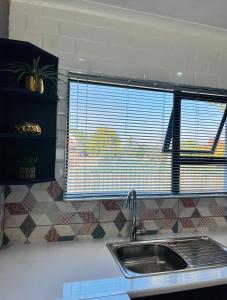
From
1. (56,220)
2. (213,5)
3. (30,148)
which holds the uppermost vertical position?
(213,5)

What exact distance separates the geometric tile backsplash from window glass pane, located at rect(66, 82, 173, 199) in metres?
0.10

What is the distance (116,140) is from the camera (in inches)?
68.3

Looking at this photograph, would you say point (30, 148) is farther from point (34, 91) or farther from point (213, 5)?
point (213, 5)

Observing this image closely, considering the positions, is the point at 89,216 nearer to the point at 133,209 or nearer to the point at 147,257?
the point at 133,209

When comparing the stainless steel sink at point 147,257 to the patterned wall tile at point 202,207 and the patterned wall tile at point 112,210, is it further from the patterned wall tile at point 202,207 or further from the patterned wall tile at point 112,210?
the patterned wall tile at point 202,207

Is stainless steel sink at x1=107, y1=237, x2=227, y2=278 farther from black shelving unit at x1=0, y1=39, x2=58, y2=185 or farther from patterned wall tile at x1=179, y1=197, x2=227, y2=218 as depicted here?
black shelving unit at x1=0, y1=39, x2=58, y2=185

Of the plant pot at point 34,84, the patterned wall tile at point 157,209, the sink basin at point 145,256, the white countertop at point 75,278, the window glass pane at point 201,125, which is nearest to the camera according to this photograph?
the white countertop at point 75,278

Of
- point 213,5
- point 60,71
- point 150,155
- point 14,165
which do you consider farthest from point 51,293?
point 213,5

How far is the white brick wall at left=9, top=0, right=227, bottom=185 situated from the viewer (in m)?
1.58

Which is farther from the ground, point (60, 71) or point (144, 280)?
point (60, 71)

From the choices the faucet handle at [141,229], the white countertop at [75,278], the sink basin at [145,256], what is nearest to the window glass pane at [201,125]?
the faucet handle at [141,229]

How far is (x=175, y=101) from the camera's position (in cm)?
186

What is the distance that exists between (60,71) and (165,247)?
1.37 meters

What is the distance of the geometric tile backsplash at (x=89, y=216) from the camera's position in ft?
5.07
